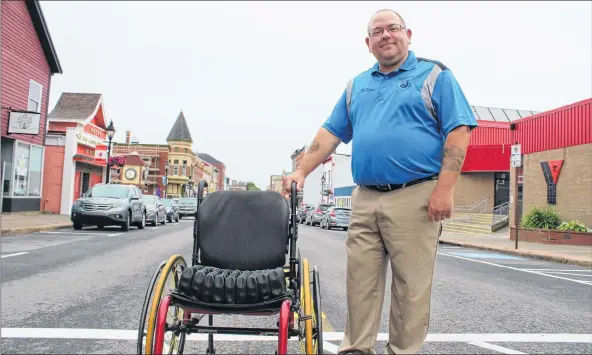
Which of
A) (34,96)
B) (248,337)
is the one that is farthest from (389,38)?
(34,96)

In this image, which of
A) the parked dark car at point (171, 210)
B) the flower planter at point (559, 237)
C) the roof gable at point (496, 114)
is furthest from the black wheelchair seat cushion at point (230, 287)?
the roof gable at point (496, 114)

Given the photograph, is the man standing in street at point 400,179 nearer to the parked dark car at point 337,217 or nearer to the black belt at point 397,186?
the black belt at point 397,186

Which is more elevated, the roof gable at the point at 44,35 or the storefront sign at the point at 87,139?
the roof gable at the point at 44,35

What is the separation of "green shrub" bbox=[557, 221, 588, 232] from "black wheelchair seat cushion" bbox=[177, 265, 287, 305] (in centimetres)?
1781

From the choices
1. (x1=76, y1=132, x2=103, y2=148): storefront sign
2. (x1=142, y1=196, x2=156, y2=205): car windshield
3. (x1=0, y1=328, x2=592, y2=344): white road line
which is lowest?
(x1=0, y1=328, x2=592, y2=344): white road line

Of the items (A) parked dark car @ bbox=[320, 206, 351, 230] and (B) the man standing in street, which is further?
(A) parked dark car @ bbox=[320, 206, 351, 230]

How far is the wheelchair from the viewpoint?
115 inches

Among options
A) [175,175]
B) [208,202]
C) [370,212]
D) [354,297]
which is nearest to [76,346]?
[208,202]

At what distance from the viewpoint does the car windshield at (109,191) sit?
17734mm

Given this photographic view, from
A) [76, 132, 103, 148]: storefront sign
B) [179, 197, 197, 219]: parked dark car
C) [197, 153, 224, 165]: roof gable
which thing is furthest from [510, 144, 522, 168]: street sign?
[197, 153, 224, 165]: roof gable

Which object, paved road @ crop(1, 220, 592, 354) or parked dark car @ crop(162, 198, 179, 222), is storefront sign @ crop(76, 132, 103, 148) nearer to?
parked dark car @ crop(162, 198, 179, 222)

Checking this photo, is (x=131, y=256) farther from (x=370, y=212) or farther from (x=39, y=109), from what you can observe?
(x=39, y=109)

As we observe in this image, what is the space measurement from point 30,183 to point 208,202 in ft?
74.6

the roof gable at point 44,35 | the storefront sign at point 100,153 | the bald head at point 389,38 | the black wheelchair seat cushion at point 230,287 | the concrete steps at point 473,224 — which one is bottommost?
the concrete steps at point 473,224
